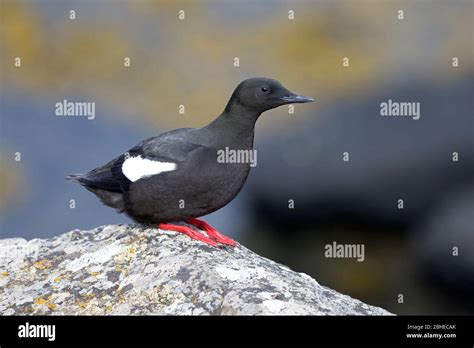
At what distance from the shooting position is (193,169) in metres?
6.96

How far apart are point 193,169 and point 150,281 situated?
1.29m

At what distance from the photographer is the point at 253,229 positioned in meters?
10.3

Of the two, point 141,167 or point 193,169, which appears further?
point 141,167

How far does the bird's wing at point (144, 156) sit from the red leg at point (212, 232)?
2.24 feet

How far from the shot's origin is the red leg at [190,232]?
6.81 m

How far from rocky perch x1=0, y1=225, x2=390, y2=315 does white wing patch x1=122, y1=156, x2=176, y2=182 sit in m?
0.49

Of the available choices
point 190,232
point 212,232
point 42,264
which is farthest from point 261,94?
point 42,264

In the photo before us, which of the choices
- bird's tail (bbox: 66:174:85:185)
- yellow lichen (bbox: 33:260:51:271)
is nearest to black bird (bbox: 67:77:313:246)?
bird's tail (bbox: 66:174:85:185)

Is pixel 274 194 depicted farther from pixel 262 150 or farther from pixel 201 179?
pixel 201 179

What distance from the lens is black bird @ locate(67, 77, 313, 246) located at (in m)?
6.96

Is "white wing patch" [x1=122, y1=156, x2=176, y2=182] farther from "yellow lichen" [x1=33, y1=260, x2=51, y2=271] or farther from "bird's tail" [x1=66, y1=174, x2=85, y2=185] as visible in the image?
"yellow lichen" [x1=33, y1=260, x2=51, y2=271]

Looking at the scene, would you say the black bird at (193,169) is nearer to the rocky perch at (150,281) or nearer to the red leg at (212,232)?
the red leg at (212,232)

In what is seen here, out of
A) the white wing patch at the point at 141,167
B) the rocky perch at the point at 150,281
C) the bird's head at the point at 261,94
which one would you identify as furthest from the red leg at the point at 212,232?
the bird's head at the point at 261,94

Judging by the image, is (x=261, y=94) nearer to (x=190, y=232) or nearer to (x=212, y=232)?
(x=212, y=232)
